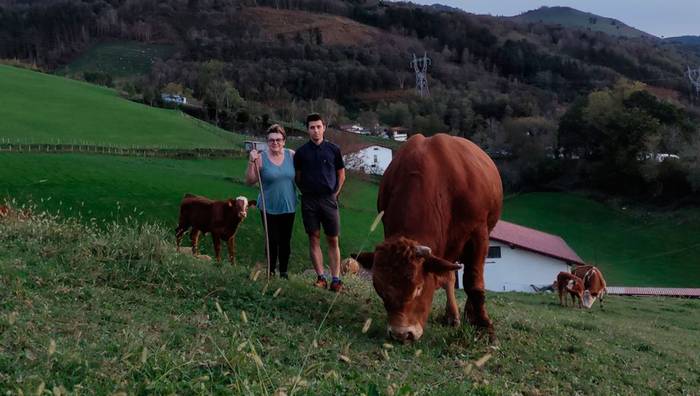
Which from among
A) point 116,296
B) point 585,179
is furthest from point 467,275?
point 585,179

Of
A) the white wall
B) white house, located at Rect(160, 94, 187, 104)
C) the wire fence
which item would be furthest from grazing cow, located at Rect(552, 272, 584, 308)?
white house, located at Rect(160, 94, 187, 104)

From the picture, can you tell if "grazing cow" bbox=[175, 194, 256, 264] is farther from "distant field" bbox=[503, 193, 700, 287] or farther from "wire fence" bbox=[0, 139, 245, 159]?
"distant field" bbox=[503, 193, 700, 287]

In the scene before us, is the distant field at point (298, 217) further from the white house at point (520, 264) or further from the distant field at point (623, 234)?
the white house at point (520, 264)

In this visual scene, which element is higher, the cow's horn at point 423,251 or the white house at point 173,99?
the cow's horn at point 423,251

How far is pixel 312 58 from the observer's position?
137 metres

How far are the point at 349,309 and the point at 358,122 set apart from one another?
92.1 meters

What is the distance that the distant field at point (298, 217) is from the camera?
1167 inches

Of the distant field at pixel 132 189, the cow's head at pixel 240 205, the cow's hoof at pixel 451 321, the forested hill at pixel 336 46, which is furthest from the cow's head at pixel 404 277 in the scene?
the forested hill at pixel 336 46

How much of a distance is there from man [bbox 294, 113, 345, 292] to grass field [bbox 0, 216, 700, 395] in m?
0.73

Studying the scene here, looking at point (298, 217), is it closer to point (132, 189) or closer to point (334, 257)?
point (132, 189)

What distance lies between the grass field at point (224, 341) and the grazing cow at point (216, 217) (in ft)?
12.5

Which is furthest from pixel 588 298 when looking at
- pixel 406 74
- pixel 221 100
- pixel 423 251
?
pixel 406 74

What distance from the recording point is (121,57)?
139 metres

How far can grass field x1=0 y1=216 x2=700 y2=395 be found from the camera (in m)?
3.75
